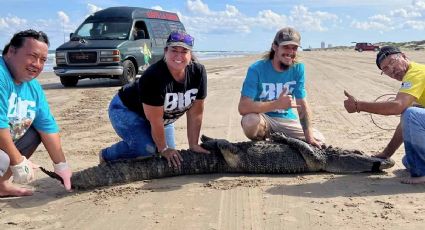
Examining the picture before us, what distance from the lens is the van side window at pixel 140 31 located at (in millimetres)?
13457

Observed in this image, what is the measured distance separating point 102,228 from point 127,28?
10673mm

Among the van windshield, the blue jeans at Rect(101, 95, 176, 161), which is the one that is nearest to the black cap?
the blue jeans at Rect(101, 95, 176, 161)

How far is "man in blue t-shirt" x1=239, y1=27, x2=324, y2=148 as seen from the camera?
467cm

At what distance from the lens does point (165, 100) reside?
427cm

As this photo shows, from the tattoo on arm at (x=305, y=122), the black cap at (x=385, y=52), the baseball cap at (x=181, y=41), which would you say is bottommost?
the tattoo on arm at (x=305, y=122)

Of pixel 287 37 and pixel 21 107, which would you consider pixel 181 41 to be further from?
pixel 21 107

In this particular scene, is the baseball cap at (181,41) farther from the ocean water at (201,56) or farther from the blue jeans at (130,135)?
the blue jeans at (130,135)

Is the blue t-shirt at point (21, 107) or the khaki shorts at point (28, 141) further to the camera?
the khaki shorts at point (28, 141)

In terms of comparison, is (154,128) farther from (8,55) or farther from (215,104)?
(215,104)

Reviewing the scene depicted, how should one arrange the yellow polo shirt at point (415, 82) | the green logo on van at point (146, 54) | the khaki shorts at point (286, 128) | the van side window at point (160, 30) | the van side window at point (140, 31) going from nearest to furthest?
the yellow polo shirt at point (415, 82)
the khaki shorts at point (286, 128)
the van side window at point (140, 31)
the green logo on van at point (146, 54)
the van side window at point (160, 30)

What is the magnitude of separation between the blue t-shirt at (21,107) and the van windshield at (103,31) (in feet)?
31.0

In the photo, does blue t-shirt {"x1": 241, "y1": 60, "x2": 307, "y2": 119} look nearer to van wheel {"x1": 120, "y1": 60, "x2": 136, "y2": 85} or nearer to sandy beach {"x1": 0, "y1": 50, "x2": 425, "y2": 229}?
sandy beach {"x1": 0, "y1": 50, "x2": 425, "y2": 229}

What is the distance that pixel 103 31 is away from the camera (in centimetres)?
1352

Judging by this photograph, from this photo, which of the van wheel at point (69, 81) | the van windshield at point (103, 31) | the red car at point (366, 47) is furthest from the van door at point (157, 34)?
the red car at point (366, 47)
